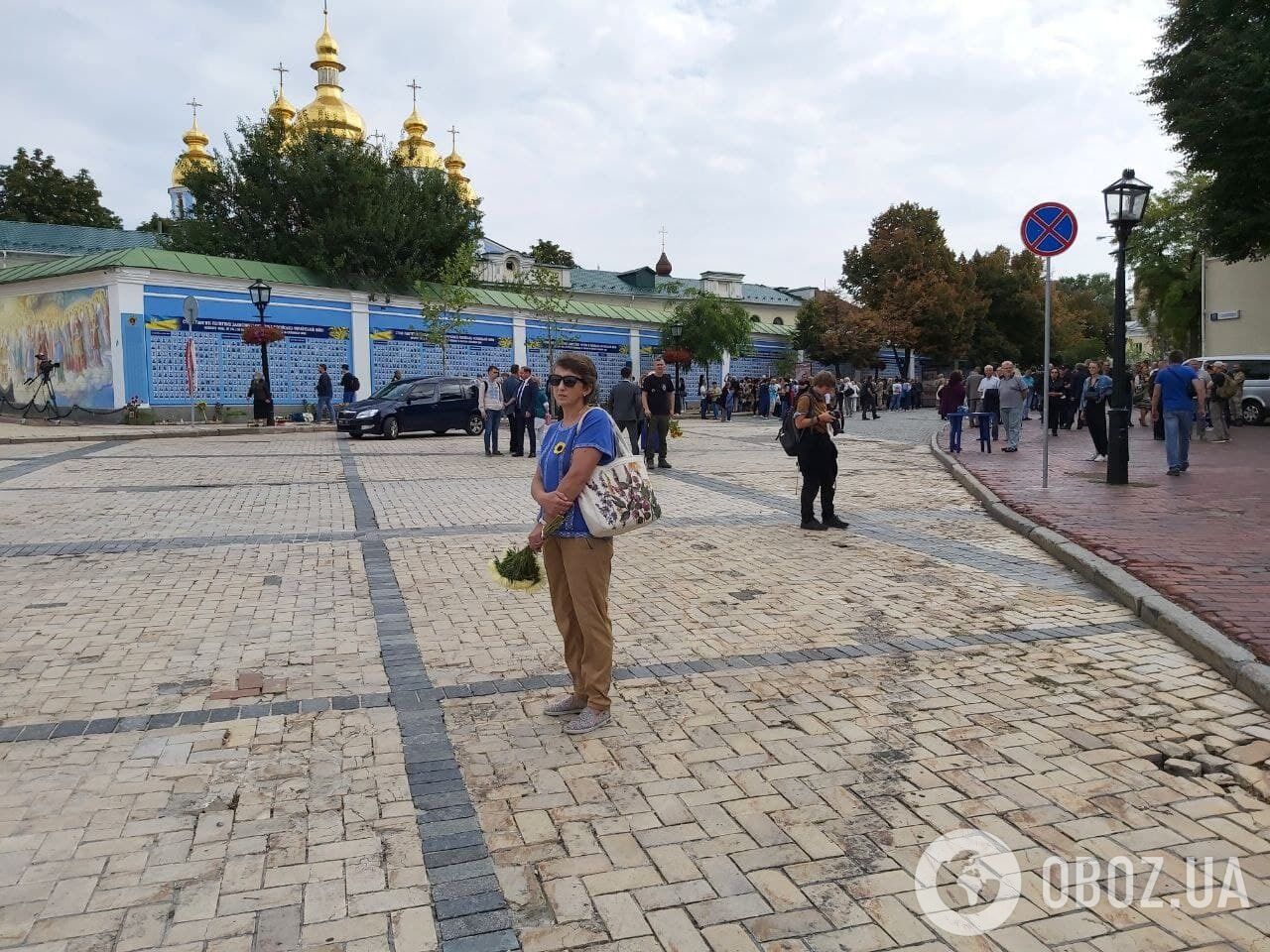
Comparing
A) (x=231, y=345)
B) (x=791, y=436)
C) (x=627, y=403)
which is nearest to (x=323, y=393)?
(x=231, y=345)

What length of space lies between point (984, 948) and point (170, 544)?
801cm

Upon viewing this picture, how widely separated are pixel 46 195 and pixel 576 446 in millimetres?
62237

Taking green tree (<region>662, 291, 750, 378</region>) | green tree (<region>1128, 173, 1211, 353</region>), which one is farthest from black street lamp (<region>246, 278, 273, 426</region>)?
green tree (<region>1128, 173, 1211, 353</region>)

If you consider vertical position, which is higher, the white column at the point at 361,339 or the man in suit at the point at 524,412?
the white column at the point at 361,339

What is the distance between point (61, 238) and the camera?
49.4 meters

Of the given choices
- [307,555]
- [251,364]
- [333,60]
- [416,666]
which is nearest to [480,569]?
[307,555]

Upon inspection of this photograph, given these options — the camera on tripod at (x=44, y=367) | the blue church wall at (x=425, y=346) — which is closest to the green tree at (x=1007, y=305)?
the blue church wall at (x=425, y=346)

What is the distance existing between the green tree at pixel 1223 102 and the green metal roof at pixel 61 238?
42388mm

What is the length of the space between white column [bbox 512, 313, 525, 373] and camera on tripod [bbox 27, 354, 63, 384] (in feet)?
52.8

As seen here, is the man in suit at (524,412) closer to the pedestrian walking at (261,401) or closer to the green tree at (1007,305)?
the pedestrian walking at (261,401)

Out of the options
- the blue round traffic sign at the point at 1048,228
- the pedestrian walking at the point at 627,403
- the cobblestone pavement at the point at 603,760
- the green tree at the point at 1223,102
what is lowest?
the cobblestone pavement at the point at 603,760

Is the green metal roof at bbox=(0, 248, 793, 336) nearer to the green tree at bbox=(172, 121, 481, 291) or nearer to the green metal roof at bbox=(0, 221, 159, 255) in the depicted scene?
the green tree at bbox=(172, 121, 481, 291)

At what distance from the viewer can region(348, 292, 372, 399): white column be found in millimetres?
33031

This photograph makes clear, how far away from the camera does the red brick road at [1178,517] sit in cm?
619
